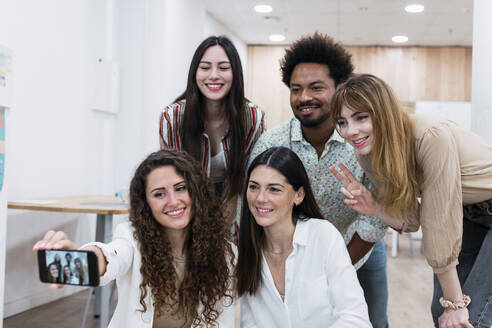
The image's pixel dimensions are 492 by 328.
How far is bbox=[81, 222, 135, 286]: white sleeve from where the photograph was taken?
150 centimetres

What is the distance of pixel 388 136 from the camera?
154cm

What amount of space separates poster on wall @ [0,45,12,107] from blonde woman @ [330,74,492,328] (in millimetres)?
1878

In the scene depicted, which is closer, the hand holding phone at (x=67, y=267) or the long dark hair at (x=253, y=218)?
the hand holding phone at (x=67, y=267)

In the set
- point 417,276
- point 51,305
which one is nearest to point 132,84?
point 51,305

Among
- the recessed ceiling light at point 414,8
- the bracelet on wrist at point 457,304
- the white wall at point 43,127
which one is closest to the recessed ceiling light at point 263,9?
the recessed ceiling light at point 414,8

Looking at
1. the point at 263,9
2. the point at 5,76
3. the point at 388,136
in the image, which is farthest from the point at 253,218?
the point at 263,9

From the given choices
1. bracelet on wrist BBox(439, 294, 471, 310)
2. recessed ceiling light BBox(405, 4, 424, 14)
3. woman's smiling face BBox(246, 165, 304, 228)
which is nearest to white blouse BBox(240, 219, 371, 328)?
woman's smiling face BBox(246, 165, 304, 228)

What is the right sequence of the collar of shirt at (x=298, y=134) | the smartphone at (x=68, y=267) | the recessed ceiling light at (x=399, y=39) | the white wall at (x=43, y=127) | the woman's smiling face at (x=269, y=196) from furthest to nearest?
the recessed ceiling light at (x=399, y=39), the white wall at (x=43, y=127), the collar of shirt at (x=298, y=134), the woman's smiling face at (x=269, y=196), the smartphone at (x=68, y=267)

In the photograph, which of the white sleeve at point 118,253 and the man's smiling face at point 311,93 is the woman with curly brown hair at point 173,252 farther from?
the man's smiling face at point 311,93

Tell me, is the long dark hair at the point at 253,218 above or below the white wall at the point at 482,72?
below

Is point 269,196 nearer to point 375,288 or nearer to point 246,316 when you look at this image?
point 246,316

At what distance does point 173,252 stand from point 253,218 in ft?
1.15

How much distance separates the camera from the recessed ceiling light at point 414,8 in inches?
257

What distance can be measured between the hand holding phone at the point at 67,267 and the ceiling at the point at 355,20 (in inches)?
232
